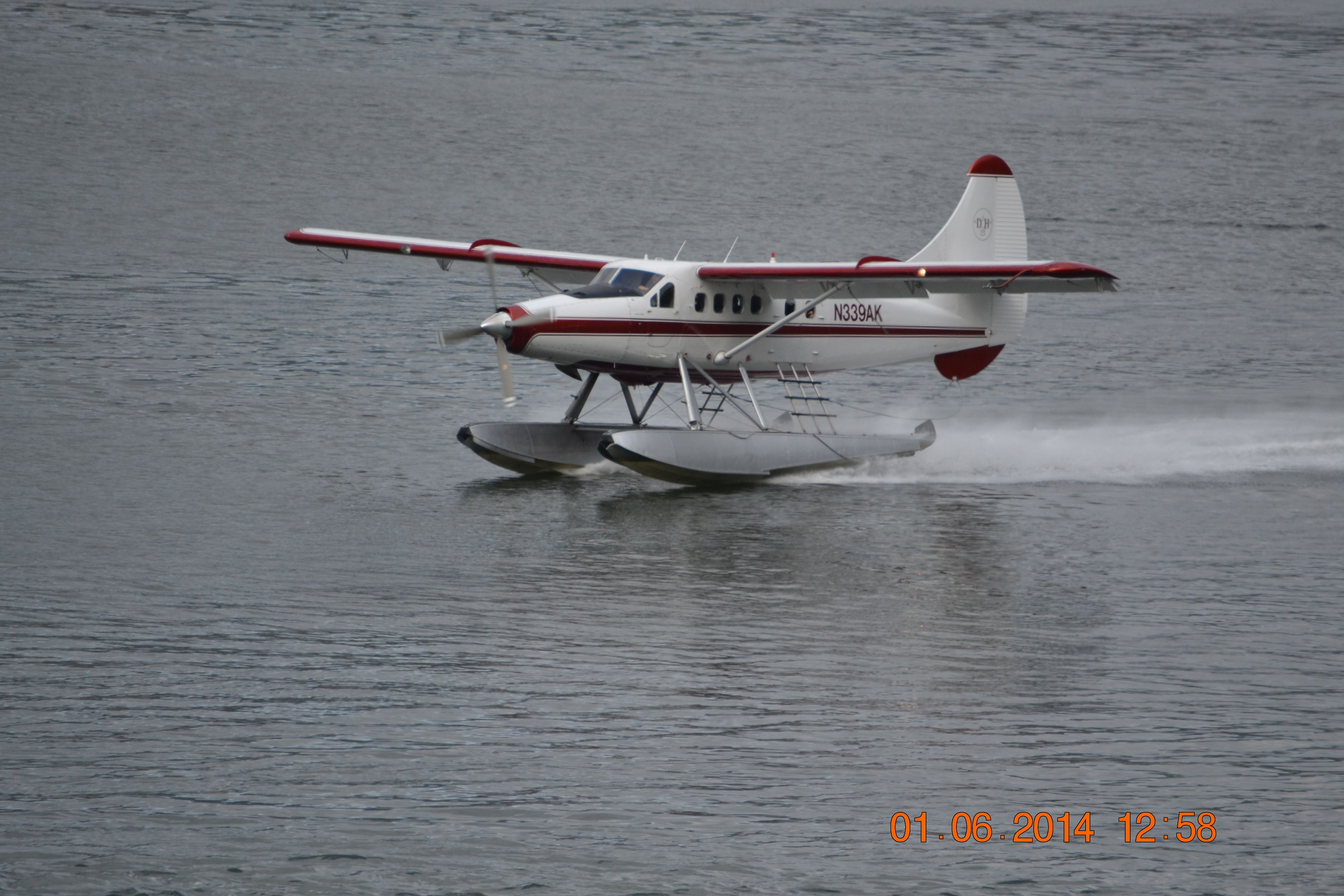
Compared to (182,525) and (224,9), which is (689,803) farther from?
(224,9)

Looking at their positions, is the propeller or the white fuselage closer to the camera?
the propeller

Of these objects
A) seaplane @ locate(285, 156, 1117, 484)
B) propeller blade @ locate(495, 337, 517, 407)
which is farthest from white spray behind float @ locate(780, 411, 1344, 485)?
propeller blade @ locate(495, 337, 517, 407)

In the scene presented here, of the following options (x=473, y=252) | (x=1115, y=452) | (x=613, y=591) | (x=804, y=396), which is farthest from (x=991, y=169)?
(x=613, y=591)

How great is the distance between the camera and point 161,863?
9039 mm

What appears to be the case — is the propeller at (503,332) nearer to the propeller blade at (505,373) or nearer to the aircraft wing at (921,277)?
the propeller blade at (505,373)

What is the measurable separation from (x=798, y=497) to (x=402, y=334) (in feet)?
49.1

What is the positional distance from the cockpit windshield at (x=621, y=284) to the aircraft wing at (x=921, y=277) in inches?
28.0

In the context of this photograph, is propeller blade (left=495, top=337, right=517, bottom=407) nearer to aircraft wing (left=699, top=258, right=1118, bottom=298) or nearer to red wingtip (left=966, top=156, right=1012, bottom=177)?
aircraft wing (left=699, top=258, right=1118, bottom=298)

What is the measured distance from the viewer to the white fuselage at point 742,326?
17953 millimetres

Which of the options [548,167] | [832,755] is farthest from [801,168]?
[832,755]

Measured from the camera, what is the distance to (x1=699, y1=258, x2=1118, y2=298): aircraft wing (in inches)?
677

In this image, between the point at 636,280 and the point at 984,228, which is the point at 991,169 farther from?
the point at 636,280

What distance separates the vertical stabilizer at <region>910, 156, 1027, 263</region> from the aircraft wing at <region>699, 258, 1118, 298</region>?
1.92 meters
